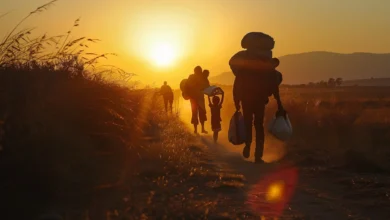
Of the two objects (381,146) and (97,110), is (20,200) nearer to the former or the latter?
(97,110)

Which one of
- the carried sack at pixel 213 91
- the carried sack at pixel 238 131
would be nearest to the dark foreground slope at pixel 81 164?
the carried sack at pixel 238 131

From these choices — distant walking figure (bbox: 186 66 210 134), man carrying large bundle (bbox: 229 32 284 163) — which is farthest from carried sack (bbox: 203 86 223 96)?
man carrying large bundle (bbox: 229 32 284 163)

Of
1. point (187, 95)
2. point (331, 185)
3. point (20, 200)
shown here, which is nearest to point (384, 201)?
point (331, 185)

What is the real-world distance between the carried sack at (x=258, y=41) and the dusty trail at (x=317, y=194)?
2213mm

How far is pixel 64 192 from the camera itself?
6.11 meters

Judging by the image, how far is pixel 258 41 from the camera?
1091 centimetres

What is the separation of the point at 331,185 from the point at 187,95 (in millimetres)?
10786

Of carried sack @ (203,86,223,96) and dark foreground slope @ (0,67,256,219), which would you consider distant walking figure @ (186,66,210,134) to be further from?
dark foreground slope @ (0,67,256,219)

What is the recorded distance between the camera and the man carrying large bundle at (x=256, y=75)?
11008 millimetres

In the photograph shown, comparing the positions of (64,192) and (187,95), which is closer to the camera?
(64,192)

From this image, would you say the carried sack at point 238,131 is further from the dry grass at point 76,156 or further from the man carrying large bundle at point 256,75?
the dry grass at point 76,156

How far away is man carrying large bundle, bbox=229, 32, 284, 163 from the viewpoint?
11008 mm

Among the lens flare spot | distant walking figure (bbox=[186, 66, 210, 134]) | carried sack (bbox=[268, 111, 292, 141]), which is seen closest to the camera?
the lens flare spot

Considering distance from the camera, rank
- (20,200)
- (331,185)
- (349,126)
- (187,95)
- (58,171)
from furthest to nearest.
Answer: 1. (187,95)
2. (349,126)
3. (331,185)
4. (58,171)
5. (20,200)
